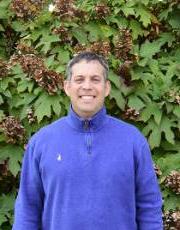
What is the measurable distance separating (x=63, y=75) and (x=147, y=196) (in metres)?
1.80

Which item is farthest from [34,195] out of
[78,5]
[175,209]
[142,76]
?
[78,5]

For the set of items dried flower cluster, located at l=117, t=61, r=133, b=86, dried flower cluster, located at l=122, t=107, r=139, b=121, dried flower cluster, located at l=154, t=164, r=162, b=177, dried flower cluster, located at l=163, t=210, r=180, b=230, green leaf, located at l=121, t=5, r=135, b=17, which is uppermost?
green leaf, located at l=121, t=5, r=135, b=17

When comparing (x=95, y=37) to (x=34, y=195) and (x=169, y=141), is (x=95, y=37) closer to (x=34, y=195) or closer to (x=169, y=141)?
(x=169, y=141)

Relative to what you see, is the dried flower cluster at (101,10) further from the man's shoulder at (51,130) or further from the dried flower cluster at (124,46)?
the man's shoulder at (51,130)

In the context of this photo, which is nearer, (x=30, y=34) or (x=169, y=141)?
(x=169, y=141)

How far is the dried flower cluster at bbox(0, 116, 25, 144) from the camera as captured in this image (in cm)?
455

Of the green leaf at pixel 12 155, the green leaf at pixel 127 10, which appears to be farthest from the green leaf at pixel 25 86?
the green leaf at pixel 127 10

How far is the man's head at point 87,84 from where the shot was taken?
9.93ft

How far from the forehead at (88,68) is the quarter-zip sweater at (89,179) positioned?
0.21m

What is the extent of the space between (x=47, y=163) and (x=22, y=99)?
1746mm

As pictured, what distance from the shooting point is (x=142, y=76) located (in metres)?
4.76

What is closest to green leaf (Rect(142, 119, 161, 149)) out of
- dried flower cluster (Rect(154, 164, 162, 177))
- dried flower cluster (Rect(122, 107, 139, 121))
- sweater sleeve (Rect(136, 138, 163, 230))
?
dried flower cluster (Rect(122, 107, 139, 121))

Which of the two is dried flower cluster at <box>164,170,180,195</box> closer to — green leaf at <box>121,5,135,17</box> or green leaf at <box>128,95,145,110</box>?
green leaf at <box>128,95,145,110</box>

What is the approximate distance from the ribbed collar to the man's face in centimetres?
2
